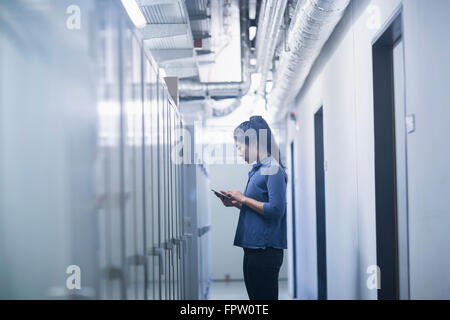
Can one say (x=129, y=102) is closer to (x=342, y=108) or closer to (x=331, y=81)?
(x=342, y=108)

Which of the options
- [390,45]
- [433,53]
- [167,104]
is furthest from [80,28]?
[390,45]

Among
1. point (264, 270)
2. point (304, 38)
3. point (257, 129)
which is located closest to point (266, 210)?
point (264, 270)

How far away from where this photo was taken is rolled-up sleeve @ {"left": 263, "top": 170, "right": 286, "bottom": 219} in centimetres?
225

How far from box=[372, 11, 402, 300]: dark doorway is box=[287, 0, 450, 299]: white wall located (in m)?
0.07

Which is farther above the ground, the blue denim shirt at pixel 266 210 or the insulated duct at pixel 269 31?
the insulated duct at pixel 269 31

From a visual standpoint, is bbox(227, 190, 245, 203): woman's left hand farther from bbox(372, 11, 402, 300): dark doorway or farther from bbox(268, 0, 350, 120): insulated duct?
bbox(268, 0, 350, 120): insulated duct

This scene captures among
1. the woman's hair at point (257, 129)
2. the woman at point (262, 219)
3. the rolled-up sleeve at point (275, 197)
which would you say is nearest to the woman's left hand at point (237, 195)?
the woman at point (262, 219)

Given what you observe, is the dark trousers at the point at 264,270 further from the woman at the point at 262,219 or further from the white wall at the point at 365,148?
the white wall at the point at 365,148

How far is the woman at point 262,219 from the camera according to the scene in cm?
228

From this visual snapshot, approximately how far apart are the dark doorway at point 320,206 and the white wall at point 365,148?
0.38ft

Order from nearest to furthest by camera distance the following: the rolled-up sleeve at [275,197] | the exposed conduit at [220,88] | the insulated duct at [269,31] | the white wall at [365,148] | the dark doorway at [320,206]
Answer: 1. the white wall at [365,148]
2. the rolled-up sleeve at [275,197]
3. the insulated duct at [269,31]
4. the dark doorway at [320,206]
5. the exposed conduit at [220,88]

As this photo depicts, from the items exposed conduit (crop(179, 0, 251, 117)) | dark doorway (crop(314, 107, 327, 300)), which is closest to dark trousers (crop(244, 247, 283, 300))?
dark doorway (crop(314, 107, 327, 300))

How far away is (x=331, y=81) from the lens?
3.40 metres

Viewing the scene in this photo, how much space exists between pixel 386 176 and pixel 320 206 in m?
1.77
